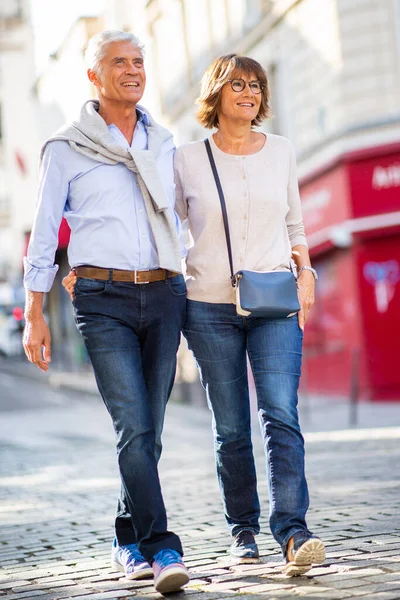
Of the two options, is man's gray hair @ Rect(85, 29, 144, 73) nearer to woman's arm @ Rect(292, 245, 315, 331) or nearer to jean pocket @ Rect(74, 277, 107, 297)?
jean pocket @ Rect(74, 277, 107, 297)

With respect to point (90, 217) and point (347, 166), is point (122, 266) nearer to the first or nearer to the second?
point (90, 217)

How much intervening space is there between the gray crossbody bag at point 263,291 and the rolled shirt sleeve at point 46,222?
2.07 ft

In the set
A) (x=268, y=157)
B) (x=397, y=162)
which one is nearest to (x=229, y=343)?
(x=268, y=157)

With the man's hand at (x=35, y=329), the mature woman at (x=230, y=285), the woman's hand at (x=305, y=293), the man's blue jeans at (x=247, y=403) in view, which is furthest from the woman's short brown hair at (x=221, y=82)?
the man's hand at (x=35, y=329)

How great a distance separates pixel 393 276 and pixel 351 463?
1005 cm

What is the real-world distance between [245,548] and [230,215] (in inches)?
52.2

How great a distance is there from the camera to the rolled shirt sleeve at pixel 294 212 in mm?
4738

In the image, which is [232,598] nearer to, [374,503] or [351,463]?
[374,503]

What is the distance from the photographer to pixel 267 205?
14.9 ft

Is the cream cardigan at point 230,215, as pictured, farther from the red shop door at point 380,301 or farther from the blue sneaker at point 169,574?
the red shop door at point 380,301

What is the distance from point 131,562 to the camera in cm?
444

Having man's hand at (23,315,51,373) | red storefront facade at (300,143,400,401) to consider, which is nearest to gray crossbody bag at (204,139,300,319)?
man's hand at (23,315,51,373)

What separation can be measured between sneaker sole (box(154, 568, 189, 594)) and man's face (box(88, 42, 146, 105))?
5.77ft

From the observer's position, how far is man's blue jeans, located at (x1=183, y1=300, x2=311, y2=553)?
4.36m
